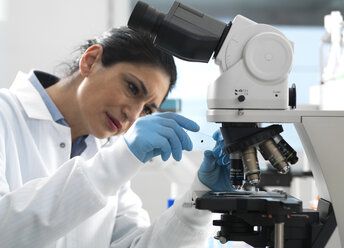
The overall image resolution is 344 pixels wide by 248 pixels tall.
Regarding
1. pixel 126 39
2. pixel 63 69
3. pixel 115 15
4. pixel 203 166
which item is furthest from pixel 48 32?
pixel 203 166

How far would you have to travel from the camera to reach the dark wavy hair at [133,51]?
4.49ft

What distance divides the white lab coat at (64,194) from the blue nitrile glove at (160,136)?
0.03 m

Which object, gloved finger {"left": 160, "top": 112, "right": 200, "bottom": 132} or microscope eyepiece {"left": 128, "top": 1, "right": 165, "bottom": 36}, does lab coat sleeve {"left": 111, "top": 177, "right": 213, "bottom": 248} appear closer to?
gloved finger {"left": 160, "top": 112, "right": 200, "bottom": 132}

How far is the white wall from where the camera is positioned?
296cm

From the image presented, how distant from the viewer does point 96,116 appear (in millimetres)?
1384

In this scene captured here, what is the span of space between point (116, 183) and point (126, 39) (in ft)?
2.01

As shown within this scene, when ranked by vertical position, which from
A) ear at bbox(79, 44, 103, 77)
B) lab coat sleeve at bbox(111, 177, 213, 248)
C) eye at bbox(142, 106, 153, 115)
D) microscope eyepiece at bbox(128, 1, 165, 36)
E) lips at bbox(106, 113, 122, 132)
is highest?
microscope eyepiece at bbox(128, 1, 165, 36)

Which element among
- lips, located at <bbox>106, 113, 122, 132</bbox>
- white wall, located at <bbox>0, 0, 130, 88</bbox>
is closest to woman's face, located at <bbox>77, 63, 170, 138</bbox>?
lips, located at <bbox>106, 113, 122, 132</bbox>

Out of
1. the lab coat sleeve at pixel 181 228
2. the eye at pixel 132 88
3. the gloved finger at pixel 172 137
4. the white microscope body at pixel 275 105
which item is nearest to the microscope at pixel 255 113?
the white microscope body at pixel 275 105

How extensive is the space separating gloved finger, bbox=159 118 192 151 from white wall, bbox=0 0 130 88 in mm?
2099

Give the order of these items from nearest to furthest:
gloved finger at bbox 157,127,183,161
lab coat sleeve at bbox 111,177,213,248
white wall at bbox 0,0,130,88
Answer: gloved finger at bbox 157,127,183,161
lab coat sleeve at bbox 111,177,213,248
white wall at bbox 0,0,130,88

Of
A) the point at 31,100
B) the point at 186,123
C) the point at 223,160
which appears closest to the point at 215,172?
the point at 223,160

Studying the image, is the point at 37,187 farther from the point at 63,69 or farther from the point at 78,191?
the point at 63,69

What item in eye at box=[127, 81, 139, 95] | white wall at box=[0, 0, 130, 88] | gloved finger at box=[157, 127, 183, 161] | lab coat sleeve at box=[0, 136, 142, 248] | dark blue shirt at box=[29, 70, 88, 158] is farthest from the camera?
white wall at box=[0, 0, 130, 88]
